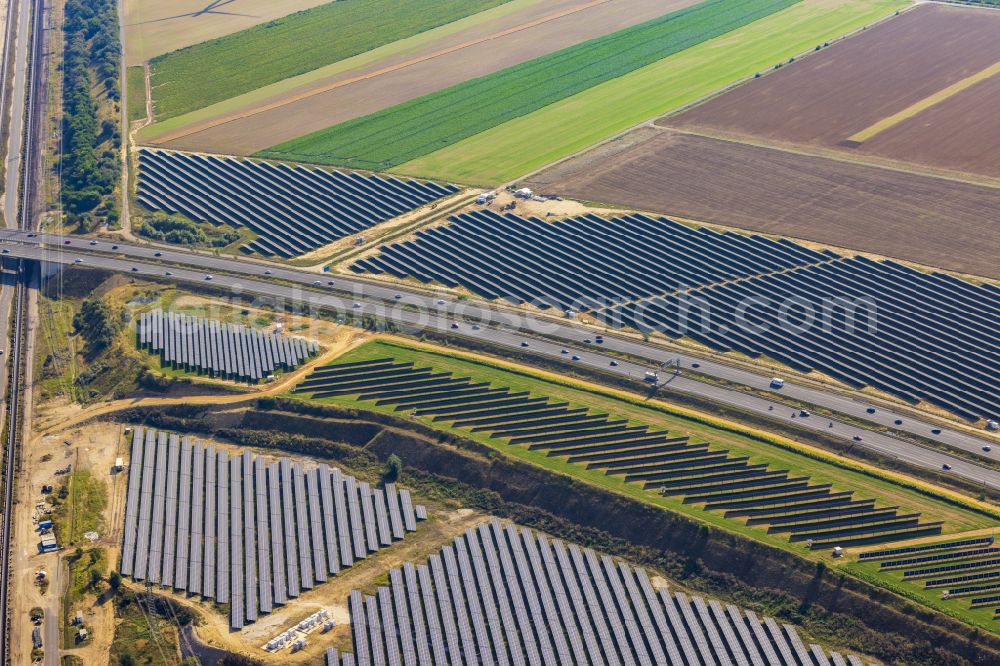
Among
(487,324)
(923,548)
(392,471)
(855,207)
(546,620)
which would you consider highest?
(855,207)


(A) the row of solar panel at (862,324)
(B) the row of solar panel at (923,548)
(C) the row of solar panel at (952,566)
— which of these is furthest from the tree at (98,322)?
(C) the row of solar panel at (952,566)

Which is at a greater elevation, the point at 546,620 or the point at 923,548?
the point at 923,548

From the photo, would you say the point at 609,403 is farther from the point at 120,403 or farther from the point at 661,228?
the point at 120,403

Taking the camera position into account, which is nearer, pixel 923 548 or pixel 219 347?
pixel 923 548

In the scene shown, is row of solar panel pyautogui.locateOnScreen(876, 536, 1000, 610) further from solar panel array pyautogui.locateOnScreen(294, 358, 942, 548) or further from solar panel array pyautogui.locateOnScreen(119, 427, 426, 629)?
solar panel array pyautogui.locateOnScreen(119, 427, 426, 629)

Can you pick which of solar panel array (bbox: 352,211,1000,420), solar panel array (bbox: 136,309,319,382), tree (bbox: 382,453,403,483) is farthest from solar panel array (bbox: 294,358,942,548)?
solar panel array (bbox: 352,211,1000,420)

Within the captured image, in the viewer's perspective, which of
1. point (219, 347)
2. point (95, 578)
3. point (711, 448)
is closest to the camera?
point (95, 578)

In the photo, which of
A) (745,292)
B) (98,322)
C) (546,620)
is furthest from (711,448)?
(98,322)

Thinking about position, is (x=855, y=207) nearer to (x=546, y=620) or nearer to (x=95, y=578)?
(x=546, y=620)
